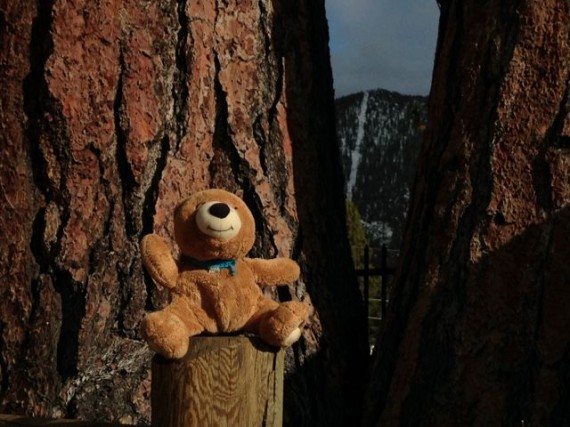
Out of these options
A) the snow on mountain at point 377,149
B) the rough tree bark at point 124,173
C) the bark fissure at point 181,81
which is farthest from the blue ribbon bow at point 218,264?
the snow on mountain at point 377,149

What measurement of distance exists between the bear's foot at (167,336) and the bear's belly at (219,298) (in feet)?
0.48

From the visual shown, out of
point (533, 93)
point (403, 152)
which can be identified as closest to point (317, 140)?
point (533, 93)

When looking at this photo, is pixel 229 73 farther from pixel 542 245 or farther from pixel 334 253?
pixel 542 245

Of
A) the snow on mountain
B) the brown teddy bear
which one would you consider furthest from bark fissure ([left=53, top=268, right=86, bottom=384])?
the snow on mountain

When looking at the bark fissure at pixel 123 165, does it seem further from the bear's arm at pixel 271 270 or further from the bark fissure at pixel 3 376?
the bear's arm at pixel 271 270

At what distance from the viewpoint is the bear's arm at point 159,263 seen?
250 cm

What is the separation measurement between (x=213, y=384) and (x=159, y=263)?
0.35m

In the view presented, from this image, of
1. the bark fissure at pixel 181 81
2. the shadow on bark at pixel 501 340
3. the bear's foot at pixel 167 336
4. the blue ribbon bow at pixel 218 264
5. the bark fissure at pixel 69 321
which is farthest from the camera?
the bark fissure at pixel 181 81

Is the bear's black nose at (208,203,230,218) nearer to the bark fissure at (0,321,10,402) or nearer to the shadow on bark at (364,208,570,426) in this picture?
the shadow on bark at (364,208,570,426)

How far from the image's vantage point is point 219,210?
2400 mm

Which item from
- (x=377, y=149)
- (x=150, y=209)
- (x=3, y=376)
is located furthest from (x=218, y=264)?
(x=377, y=149)

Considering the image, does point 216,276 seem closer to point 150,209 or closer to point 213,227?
point 213,227

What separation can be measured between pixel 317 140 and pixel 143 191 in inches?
25.3

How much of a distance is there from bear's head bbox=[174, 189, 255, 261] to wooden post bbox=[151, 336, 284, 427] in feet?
0.74
